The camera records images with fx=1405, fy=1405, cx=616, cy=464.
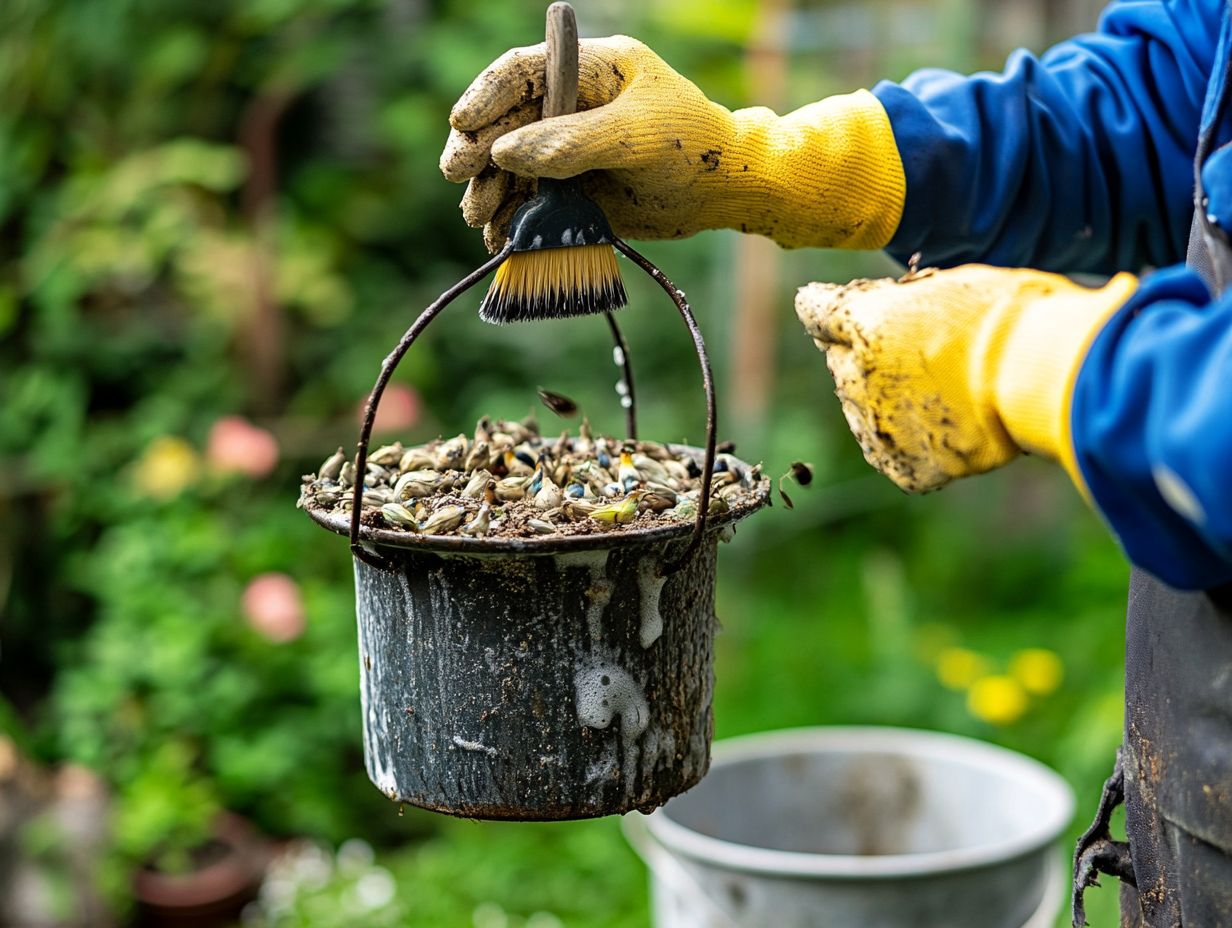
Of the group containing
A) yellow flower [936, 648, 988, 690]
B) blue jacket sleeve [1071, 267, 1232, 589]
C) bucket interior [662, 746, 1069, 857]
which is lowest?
yellow flower [936, 648, 988, 690]

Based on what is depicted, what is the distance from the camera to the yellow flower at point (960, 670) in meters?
3.69

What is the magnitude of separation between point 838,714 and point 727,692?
34 centimetres

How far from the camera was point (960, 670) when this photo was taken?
3730 millimetres

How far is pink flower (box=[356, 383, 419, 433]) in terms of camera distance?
3.68 metres

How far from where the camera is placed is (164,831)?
10.8ft

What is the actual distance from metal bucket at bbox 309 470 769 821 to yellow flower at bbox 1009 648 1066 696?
233 cm

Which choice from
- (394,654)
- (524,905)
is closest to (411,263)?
(524,905)

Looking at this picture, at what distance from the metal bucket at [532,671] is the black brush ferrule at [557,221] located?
0.33m

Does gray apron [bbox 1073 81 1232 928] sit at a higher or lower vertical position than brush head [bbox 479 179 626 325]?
lower

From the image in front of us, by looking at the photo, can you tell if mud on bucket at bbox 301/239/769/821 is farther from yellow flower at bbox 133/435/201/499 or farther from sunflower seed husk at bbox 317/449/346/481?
yellow flower at bbox 133/435/201/499

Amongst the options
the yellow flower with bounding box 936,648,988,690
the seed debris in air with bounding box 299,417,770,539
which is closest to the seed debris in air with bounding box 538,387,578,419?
the seed debris in air with bounding box 299,417,770,539

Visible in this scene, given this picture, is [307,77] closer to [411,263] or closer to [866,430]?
[411,263]

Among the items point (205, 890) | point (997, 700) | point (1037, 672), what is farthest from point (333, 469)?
point (1037, 672)

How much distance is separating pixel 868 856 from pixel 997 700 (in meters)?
1.02
